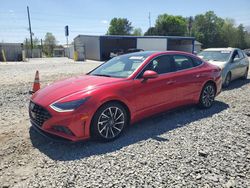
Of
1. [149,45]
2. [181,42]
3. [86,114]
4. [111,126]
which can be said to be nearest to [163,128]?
[111,126]

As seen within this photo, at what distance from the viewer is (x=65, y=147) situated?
3635 millimetres

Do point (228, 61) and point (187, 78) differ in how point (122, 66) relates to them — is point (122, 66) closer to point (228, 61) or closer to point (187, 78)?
point (187, 78)

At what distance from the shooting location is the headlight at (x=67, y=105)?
3.37 meters

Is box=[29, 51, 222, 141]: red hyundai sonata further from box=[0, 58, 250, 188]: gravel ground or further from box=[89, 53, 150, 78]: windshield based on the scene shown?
box=[0, 58, 250, 188]: gravel ground

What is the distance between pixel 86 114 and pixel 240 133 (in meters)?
2.90

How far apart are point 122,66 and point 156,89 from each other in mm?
915

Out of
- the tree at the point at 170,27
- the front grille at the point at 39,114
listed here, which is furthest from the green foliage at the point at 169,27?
the front grille at the point at 39,114

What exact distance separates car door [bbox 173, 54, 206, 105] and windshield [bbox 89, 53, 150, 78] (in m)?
0.89

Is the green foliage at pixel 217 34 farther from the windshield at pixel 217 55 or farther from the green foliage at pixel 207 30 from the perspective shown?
the windshield at pixel 217 55

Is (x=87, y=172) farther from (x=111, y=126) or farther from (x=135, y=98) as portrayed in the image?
(x=135, y=98)

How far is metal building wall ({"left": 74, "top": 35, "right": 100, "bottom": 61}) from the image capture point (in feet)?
107

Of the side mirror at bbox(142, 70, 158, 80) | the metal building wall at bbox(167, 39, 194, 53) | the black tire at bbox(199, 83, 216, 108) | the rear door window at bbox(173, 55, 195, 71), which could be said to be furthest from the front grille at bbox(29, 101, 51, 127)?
the metal building wall at bbox(167, 39, 194, 53)

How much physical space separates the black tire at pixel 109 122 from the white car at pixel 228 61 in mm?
5560

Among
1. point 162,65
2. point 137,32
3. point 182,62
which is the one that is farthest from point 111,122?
point 137,32
